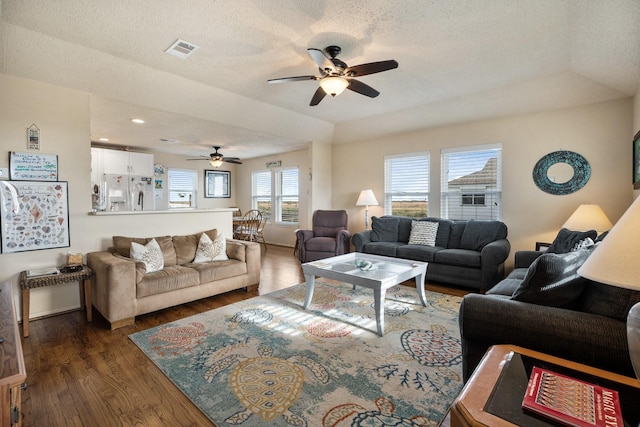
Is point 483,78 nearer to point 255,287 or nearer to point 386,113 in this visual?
point 386,113

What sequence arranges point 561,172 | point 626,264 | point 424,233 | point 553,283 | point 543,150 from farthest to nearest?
point 424,233 < point 543,150 < point 561,172 < point 553,283 < point 626,264

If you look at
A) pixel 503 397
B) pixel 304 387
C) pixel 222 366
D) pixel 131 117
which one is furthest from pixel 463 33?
pixel 131 117

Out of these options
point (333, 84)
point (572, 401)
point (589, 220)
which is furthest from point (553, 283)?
point (589, 220)

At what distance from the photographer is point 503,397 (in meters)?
0.99

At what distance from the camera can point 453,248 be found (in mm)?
4445

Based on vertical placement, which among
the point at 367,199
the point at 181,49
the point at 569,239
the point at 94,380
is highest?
the point at 181,49

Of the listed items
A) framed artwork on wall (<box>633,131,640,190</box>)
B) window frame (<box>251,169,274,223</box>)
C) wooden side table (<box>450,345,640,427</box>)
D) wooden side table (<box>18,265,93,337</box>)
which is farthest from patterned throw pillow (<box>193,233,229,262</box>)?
framed artwork on wall (<box>633,131,640,190</box>)

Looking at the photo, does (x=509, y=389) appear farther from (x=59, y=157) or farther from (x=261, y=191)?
(x=261, y=191)

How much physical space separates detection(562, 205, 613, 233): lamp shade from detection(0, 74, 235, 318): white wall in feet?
16.9

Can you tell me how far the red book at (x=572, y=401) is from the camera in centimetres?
86

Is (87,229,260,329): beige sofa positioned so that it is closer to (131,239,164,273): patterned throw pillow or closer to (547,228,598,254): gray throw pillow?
(131,239,164,273): patterned throw pillow

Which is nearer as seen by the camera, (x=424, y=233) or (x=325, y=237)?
(x=424, y=233)

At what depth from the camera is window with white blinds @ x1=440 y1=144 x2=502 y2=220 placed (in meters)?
4.59

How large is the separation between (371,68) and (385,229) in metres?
2.93
